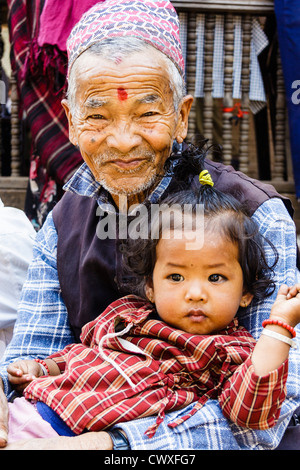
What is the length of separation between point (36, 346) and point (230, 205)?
992mm

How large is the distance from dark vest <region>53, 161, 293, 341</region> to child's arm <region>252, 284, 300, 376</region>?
63cm

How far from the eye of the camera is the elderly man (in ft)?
7.50

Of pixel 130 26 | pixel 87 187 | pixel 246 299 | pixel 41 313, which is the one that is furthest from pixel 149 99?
pixel 41 313

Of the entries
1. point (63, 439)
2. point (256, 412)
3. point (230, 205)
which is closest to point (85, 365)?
point (63, 439)

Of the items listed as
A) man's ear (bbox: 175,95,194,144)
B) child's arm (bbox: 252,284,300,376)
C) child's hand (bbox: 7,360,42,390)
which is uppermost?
man's ear (bbox: 175,95,194,144)

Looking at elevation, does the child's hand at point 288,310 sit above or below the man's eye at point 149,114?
below

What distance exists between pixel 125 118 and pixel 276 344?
1047 millimetres

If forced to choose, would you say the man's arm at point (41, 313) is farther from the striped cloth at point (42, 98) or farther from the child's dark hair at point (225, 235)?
the striped cloth at point (42, 98)

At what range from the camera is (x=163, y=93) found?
2.37 meters

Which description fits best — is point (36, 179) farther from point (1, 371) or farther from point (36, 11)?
point (1, 371)

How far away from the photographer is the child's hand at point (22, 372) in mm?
2236

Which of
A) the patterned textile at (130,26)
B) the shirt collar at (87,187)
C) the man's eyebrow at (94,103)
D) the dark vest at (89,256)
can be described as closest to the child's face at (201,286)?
the dark vest at (89,256)

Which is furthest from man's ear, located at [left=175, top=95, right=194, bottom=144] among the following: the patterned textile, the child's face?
the child's face

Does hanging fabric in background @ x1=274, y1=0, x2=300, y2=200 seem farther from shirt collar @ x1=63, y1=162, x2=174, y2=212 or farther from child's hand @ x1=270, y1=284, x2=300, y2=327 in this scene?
child's hand @ x1=270, y1=284, x2=300, y2=327
